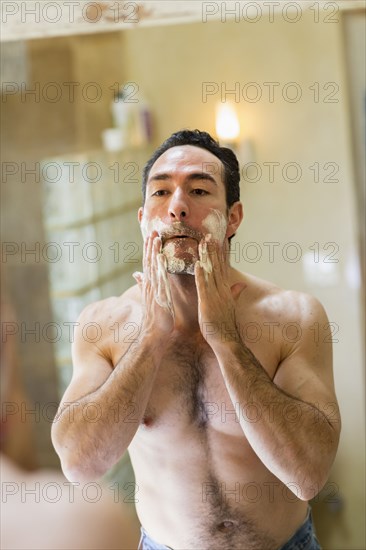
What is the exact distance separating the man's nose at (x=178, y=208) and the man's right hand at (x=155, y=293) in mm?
35

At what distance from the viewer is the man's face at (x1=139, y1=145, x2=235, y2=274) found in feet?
3.23

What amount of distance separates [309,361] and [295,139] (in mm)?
455

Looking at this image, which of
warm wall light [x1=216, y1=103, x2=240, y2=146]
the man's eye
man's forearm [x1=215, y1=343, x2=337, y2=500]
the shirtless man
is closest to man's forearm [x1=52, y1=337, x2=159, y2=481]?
the shirtless man

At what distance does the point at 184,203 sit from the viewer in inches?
39.2

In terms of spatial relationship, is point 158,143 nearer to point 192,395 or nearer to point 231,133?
point 231,133

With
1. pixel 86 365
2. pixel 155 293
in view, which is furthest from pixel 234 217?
pixel 86 365

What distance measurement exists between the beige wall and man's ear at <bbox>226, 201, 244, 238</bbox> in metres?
0.07

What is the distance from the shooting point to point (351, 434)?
4.08ft

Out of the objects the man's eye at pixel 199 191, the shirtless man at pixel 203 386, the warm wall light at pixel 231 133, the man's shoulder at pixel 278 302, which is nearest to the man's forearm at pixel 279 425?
the shirtless man at pixel 203 386

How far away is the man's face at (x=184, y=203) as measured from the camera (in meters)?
0.98

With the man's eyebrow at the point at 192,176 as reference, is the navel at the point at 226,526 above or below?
below

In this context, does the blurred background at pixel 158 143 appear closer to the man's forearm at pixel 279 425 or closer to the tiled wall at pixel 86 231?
the tiled wall at pixel 86 231

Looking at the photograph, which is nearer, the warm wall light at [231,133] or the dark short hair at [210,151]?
the dark short hair at [210,151]

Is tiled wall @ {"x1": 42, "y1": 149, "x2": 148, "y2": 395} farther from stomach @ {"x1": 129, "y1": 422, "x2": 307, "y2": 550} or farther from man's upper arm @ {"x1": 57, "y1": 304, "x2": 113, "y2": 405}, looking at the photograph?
stomach @ {"x1": 129, "y1": 422, "x2": 307, "y2": 550}
